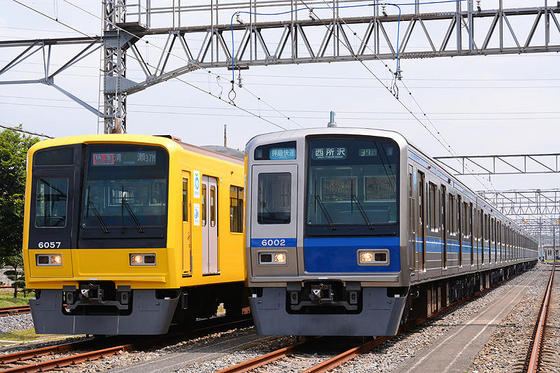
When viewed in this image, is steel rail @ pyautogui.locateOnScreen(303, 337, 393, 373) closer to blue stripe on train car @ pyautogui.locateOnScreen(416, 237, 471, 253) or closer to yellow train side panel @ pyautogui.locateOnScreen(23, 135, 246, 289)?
blue stripe on train car @ pyautogui.locateOnScreen(416, 237, 471, 253)

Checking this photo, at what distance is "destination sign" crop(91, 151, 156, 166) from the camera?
1349 centimetres

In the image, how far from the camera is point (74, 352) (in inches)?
513

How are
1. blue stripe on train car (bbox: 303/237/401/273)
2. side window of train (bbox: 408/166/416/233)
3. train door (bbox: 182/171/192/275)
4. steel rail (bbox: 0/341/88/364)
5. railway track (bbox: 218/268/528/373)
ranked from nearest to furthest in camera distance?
railway track (bbox: 218/268/528/373), steel rail (bbox: 0/341/88/364), blue stripe on train car (bbox: 303/237/401/273), side window of train (bbox: 408/166/416/233), train door (bbox: 182/171/192/275)

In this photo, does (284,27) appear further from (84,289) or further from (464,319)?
(84,289)

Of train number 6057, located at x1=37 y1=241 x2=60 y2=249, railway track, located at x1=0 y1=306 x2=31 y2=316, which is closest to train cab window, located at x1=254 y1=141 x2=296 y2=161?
train number 6057, located at x1=37 y1=241 x2=60 y2=249

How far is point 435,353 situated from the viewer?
41.9ft

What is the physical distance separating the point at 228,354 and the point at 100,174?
334 cm

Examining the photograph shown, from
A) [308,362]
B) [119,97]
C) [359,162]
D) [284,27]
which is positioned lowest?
[308,362]

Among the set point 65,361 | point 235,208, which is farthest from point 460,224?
point 65,361

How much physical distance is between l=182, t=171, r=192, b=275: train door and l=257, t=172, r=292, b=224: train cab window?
4.47ft

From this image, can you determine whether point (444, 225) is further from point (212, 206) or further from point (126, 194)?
point (126, 194)

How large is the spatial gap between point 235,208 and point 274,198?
12.7 ft

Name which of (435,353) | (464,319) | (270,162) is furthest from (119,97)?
(435,353)

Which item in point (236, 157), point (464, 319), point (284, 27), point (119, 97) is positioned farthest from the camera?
point (119, 97)
